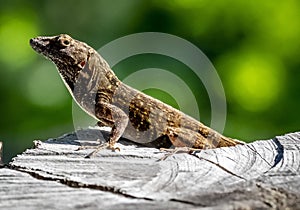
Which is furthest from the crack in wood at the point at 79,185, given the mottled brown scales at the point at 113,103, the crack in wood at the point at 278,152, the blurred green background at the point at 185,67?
the blurred green background at the point at 185,67

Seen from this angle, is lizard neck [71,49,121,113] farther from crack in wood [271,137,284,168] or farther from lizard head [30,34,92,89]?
crack in wood [271,137,284,168]

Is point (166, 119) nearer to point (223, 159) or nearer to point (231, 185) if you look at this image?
point (223, 159)

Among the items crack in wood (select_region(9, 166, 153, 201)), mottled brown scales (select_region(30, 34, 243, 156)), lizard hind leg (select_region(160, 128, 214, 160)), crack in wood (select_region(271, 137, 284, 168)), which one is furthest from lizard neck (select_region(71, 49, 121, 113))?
crack in wood (select_region(9, 166, 153, 201))

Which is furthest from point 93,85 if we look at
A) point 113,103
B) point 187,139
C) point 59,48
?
point 187,139

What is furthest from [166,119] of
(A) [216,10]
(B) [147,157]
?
(A) [216,10]

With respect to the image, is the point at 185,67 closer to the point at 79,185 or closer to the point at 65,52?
the point at 65,52

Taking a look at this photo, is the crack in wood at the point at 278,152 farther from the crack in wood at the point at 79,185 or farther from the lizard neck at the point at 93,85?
the lizard neck at the point at 93,85
